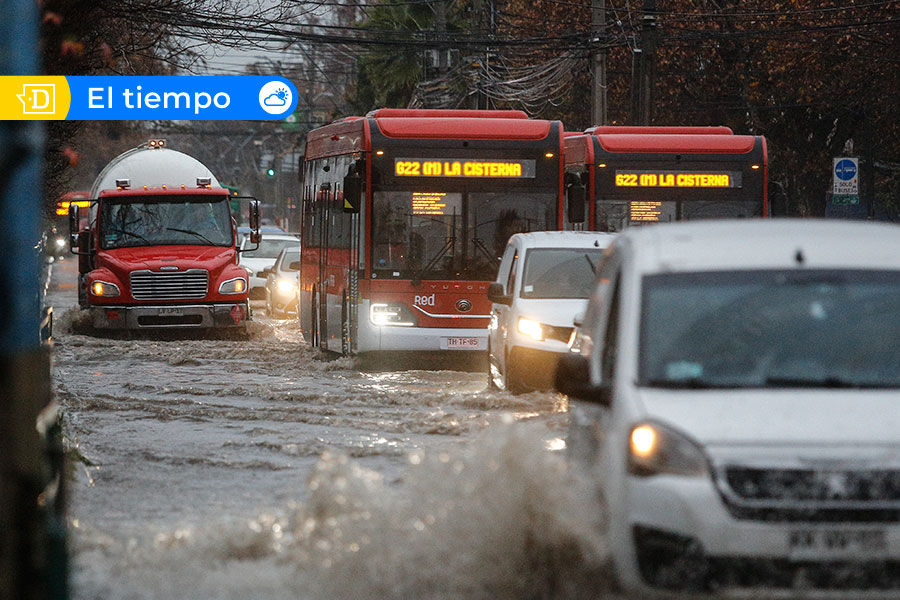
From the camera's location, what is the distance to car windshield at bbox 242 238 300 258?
39188mm

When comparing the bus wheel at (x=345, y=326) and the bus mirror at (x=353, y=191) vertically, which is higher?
the bus mirror at (x=353, y=191)

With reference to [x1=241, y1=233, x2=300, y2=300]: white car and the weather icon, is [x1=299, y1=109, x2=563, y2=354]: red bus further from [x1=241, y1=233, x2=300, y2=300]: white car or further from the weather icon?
[x1=241, y1=233, x2=300, y2=300]: white car

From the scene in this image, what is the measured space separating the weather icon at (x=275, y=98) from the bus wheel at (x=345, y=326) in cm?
319

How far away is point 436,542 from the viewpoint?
23.3 ft

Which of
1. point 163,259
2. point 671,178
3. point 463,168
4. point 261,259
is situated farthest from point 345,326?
point 261,259

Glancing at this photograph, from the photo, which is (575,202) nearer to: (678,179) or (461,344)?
(461,344)

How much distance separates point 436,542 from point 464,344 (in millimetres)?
12638

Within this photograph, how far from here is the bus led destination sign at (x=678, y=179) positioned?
21.6 meters

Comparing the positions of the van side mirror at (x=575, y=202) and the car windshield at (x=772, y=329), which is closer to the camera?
the car windshield at (x=772, y=329)

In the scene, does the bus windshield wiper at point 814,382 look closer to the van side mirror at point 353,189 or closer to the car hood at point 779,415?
the car hood at point 779,415

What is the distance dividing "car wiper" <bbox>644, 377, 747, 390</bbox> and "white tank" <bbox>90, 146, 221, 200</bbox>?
22791 mm

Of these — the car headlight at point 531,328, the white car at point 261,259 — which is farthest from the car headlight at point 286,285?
the car headlight at point 531,328

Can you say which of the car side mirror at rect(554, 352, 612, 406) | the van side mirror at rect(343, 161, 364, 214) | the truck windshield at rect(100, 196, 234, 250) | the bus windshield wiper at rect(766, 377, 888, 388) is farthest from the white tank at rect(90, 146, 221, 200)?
the bus windshield wiper at rect(766, 377, 888, 388)

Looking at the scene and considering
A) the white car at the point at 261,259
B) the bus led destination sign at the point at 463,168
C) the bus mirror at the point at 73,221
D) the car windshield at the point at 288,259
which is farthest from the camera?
the white car at the point at 261,259
